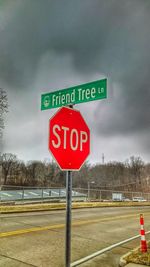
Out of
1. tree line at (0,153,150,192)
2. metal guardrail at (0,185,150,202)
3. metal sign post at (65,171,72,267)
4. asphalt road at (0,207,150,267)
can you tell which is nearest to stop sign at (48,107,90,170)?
metal sign post at (65,171,72,267)

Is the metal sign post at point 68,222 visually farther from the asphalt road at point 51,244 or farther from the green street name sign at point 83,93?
the asphalt road at point 51,244

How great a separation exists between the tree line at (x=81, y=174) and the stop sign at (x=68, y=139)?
89146 millimetres

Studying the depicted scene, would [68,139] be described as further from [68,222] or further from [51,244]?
[51,244]

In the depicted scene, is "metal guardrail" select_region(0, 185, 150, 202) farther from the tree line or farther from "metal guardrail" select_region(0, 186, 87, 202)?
the tree line

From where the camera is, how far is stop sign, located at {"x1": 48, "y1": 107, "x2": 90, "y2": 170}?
3820 millimetres

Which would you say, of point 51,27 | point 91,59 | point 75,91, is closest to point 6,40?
point 51,27

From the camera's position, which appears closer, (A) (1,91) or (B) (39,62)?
(B) (39,62)

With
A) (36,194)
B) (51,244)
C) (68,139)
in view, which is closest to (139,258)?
(51,244)

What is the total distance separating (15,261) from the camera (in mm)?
5703

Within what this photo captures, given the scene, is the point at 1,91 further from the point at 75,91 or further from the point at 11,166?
the point at 11,166

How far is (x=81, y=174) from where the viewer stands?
10838 cm

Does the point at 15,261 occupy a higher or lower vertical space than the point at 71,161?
lower

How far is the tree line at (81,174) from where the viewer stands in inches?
3962

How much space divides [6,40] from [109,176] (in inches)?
4296
